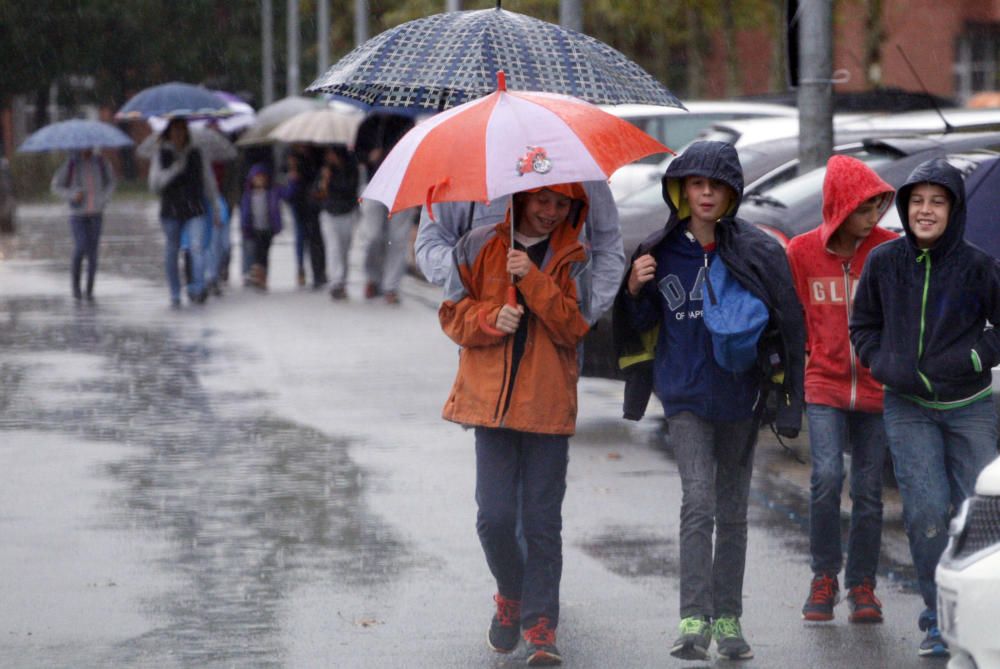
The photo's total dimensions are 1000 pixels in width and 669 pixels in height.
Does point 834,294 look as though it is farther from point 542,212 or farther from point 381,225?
point 381,225

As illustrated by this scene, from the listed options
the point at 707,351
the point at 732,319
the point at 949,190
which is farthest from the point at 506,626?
the point at 949,190

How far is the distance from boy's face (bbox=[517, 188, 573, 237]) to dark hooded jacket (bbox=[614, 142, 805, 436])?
28 cm

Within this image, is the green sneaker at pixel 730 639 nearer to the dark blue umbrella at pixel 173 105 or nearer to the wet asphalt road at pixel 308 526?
the wet asphalt road at pixel 308 526

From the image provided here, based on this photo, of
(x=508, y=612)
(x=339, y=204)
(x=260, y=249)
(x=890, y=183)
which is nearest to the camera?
(x=508, y=612)

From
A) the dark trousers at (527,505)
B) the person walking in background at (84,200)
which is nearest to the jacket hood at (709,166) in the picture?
the dark trousers at (527,505)

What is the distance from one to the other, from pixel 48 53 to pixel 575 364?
5249cm

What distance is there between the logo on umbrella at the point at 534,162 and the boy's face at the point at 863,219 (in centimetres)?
127

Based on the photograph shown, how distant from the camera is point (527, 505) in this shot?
5.96 meters

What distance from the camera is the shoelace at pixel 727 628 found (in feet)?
19.5

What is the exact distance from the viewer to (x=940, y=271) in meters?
5.88

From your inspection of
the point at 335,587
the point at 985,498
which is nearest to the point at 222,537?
the point at 335,587

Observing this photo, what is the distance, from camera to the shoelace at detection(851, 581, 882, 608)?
21.2 feet

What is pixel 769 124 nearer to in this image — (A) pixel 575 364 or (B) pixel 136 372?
(B) pixel 136 372

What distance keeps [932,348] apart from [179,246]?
1309 cm
